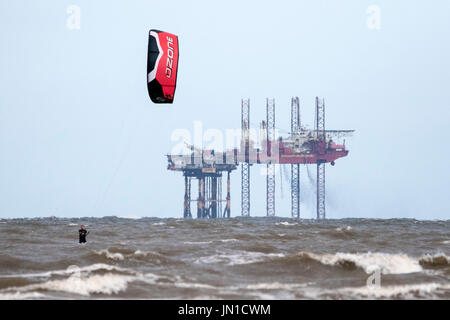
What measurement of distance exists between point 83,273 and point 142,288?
7.85ft

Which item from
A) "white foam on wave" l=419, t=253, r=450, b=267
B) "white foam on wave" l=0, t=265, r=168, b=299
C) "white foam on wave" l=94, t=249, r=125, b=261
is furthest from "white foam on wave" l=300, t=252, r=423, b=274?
"white foam on wave" l=0, t=265, r=168, b=299

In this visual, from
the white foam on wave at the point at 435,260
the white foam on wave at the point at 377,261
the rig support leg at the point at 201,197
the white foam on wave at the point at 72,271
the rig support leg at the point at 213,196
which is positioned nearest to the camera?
the white foam on wave at the point at 72,271

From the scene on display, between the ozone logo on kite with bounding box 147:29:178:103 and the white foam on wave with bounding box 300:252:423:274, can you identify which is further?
the ozone logo on kite with bounding box 147:29:178:103

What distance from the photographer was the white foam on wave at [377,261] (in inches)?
676

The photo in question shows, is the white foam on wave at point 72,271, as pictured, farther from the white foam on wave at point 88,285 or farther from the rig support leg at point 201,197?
the rig support leg at point 201,197

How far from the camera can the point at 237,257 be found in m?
19.9

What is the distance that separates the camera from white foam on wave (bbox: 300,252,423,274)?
1717 cm

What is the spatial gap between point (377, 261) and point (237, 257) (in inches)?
147

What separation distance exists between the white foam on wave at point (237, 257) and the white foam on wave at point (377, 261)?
135cm

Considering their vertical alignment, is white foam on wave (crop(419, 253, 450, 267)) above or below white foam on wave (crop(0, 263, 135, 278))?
below

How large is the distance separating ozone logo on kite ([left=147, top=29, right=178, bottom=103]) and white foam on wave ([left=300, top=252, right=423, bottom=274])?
608 cm

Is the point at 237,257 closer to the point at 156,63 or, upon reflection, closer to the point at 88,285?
the point at 156,63

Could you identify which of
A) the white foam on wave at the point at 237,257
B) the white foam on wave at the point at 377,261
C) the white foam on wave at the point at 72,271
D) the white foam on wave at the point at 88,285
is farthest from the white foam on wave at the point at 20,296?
the white foam on wave at the point at 377,261

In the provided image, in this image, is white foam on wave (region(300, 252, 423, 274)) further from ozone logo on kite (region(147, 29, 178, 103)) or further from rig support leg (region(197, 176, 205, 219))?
rig support leg (region(197, 176, 205, 219))
